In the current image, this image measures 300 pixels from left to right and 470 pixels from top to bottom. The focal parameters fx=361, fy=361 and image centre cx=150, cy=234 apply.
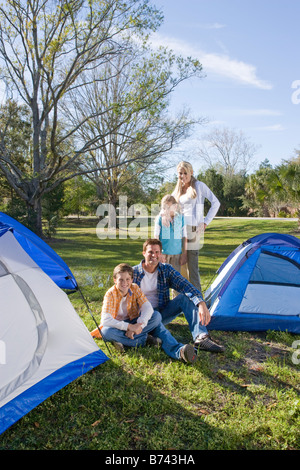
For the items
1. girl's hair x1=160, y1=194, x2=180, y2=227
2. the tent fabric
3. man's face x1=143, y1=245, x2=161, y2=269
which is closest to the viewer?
the tent fabric

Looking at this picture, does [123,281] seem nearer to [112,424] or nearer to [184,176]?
[112,424]

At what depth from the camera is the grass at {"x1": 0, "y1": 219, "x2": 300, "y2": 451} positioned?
80.7 inches

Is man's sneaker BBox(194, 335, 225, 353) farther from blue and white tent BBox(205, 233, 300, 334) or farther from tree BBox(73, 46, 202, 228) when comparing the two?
tree BBox(73, 46, 202, 228)

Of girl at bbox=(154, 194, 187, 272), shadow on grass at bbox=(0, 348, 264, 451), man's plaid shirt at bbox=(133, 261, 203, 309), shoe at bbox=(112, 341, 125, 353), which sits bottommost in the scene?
shadow on grass at bbox=(0, 348, 264, 451)

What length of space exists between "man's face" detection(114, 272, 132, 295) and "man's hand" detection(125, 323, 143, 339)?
312mm

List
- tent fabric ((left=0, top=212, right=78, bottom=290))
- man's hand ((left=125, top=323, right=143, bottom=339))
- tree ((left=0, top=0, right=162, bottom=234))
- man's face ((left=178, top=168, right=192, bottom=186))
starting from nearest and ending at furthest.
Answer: tent fabric ((left=0, top=212, right=78, bottom=290))
man's hand ((left=125, top=323, right=143, bottom=339))
man's face ((left=178, top=168, right=192, bottom=186))
tree ((left=0, top=0, right=162, bottom=234))

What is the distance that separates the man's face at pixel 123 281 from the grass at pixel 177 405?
563 mm

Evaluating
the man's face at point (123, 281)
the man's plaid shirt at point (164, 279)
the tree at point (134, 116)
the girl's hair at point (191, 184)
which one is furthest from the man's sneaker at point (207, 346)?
the tree at point (134, 116)

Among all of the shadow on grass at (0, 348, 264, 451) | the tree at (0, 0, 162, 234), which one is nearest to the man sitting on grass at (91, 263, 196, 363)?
the shadow on grass at (0, 348, 264, 451)

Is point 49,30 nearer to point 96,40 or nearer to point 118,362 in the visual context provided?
point 96,40

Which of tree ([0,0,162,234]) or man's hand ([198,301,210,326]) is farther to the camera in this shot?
tree ([0,0,162,234])

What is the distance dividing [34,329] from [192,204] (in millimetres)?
2297

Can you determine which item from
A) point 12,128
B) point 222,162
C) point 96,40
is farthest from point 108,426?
point 222,162

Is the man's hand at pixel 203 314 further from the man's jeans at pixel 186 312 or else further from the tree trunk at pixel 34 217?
the tree trunk at pixel 34 217
